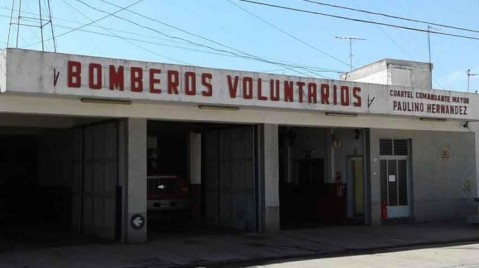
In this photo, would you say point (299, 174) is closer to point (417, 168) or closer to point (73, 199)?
point (417, 168)

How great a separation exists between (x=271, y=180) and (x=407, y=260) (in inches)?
216

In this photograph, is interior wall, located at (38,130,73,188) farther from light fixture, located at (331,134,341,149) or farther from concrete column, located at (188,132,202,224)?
light fixture, located at (331,134,341,149)

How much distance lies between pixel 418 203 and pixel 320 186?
11.4 feet

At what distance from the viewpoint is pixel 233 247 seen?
15.8m

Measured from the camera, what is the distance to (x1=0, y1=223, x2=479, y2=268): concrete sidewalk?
1362 centimetres

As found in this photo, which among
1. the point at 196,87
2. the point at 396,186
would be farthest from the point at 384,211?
the point at 196,87

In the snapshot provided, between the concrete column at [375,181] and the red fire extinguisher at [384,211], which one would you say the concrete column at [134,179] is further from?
the red fire extinguisher at [384,211]

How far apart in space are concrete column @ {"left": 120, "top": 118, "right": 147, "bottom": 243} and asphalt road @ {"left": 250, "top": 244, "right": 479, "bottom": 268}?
4.20 metres

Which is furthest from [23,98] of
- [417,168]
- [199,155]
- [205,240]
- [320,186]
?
[417,168]

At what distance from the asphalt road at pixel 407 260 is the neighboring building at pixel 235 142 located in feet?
14.1

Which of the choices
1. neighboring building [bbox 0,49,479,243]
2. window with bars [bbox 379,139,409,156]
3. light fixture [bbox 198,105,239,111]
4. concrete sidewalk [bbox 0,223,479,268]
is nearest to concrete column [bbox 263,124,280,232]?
neighboring building [bbox 0,49,479,243]

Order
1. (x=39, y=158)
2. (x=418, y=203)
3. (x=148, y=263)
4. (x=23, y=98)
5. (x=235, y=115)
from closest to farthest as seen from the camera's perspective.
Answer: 1. (x=148, y=263)
2. (x=23, y=98)
3. (x=235, y=115)
4. (x=418, y=203)
5. (x=39, y=158)

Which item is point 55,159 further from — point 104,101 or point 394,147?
point 394,147

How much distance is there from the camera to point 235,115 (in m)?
18.1
